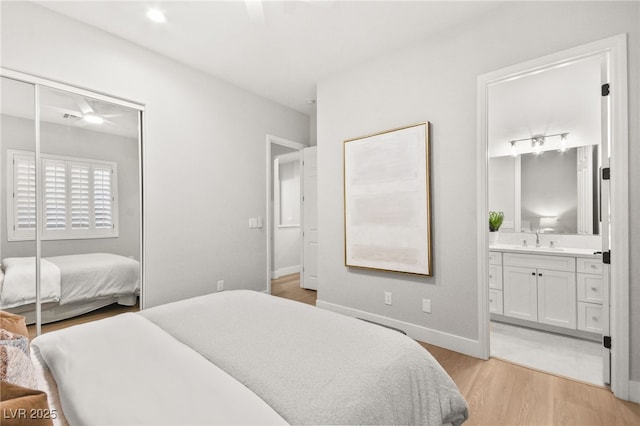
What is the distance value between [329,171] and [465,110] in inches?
59.2

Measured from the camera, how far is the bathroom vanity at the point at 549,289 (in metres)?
2.69

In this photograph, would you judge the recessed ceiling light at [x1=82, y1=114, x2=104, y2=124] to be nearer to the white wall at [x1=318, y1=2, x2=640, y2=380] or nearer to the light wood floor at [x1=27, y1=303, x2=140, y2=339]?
the light wood floor at [x1=27, y1=303, x2=140, y2=339]

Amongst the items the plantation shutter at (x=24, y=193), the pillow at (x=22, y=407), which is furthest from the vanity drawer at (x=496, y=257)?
the plantation shutter at (x=24, y=193)

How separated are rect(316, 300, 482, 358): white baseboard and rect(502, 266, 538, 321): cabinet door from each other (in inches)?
41.1

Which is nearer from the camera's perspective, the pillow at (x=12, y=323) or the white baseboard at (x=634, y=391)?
the pillow at (x=12, y=323)

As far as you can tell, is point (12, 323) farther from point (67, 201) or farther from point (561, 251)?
point (561, 251)

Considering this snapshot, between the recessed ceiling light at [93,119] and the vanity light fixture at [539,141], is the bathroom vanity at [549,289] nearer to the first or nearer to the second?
the vanity light fixture at [539,141]

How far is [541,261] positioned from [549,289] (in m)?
0.28

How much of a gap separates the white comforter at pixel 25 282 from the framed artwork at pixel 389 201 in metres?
2.52

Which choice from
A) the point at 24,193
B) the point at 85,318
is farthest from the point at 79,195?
the point at 85,318

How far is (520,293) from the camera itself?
306 centimetres

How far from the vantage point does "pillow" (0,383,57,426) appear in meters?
0.59

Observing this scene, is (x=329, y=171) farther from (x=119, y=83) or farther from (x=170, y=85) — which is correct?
A: (x=119, y=83)

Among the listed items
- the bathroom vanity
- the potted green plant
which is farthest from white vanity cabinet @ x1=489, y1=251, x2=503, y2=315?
the potted green plant
